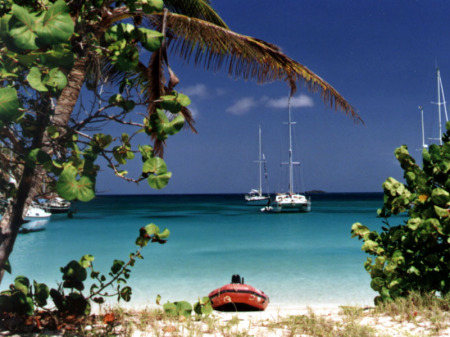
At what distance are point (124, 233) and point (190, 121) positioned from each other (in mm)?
23668

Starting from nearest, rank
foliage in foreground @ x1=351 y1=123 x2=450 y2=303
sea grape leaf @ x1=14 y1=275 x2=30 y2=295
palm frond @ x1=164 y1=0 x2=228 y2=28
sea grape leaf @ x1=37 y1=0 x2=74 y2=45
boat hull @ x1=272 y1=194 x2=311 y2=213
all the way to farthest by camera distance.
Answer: sea grape leaf @ x1=37 y1=0 x2=74 y2=45, sea grape leaf @ x1=14 y1=275 x2=30 y2=295, foliage in foreground @ x1=351 y1=123 x2=450 y2=303, palm frond @ x1=164 y1=0 x2=228 y2=28, boat hull @ x1=272 y1=194 x2=311 y2=213

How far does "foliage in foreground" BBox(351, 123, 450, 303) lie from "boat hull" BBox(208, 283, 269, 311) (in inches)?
106

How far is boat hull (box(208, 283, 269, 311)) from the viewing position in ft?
22.4

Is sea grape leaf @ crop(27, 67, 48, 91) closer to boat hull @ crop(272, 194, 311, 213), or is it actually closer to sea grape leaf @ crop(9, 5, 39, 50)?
sea grape leaf @ crop(9, 5, 39, 50)

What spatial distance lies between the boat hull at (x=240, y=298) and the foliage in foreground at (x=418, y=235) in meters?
2.68

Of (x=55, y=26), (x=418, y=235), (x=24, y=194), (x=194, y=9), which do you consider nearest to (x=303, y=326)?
(x=418, y=235)

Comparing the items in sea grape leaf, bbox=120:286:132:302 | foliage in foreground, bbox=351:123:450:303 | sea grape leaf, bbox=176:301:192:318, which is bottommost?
sea grape leaf, bbox=176:301:192:318

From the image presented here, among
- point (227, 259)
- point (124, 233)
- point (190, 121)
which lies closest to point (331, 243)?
point (227, 259)

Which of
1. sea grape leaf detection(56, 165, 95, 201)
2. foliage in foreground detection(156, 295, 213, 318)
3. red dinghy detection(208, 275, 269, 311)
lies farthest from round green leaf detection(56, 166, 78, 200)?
red dinghy detection(208, 275, 269, 311)

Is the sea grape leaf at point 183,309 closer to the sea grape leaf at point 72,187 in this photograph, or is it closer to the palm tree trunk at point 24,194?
the palm tree trunk at point 24,194

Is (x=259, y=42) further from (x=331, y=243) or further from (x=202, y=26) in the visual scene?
(x=331, y=243)

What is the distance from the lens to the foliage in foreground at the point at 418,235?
4.13 m

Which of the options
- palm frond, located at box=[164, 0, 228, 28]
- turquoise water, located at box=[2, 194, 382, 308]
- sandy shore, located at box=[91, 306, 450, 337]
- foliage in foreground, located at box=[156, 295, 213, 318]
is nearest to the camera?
sandy shore, located at box=[91, 306, 450, 337]

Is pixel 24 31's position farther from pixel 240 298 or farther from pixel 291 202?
pixel 291 202
